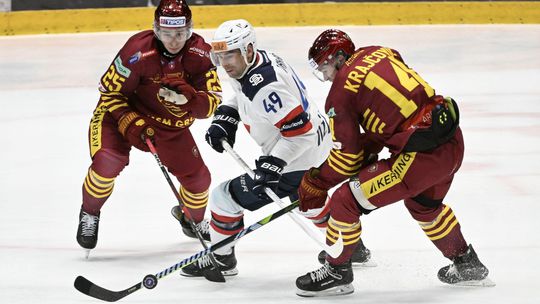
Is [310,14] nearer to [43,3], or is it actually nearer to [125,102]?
[43,3]

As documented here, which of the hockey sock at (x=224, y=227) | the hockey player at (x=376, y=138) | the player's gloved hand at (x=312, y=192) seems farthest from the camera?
the hockey sock at (x=224, y=227)

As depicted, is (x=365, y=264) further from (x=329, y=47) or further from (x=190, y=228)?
(x=329, y=47)

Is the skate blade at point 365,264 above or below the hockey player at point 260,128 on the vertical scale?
below

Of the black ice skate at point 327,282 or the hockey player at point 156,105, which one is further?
the hockey player at point 156,105

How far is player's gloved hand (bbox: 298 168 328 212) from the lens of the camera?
3975 mm

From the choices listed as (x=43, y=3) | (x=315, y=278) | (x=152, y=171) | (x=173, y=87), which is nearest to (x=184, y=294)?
(x=315, y=278)

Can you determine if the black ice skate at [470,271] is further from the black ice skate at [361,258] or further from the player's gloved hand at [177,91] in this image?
the player's gloved hand at [177,91]

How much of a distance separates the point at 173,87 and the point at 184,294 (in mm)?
969

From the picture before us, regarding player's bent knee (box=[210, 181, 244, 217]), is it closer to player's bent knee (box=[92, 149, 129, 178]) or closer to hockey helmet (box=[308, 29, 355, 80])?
player's bent knee (box=[92, 149, 129, 178])

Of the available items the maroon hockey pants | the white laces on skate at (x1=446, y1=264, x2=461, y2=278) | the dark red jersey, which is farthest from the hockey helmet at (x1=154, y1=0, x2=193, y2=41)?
the white laces on skate at (x1=446, y1=264, x2=461, y2=278)

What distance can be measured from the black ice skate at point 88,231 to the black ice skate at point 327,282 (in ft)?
3.54

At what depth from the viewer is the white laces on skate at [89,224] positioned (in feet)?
15.4

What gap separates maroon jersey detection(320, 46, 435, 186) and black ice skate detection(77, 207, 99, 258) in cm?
131

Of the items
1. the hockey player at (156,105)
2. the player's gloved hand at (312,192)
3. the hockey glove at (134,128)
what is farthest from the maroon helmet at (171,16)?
the player's gloved hand at (312,192)
